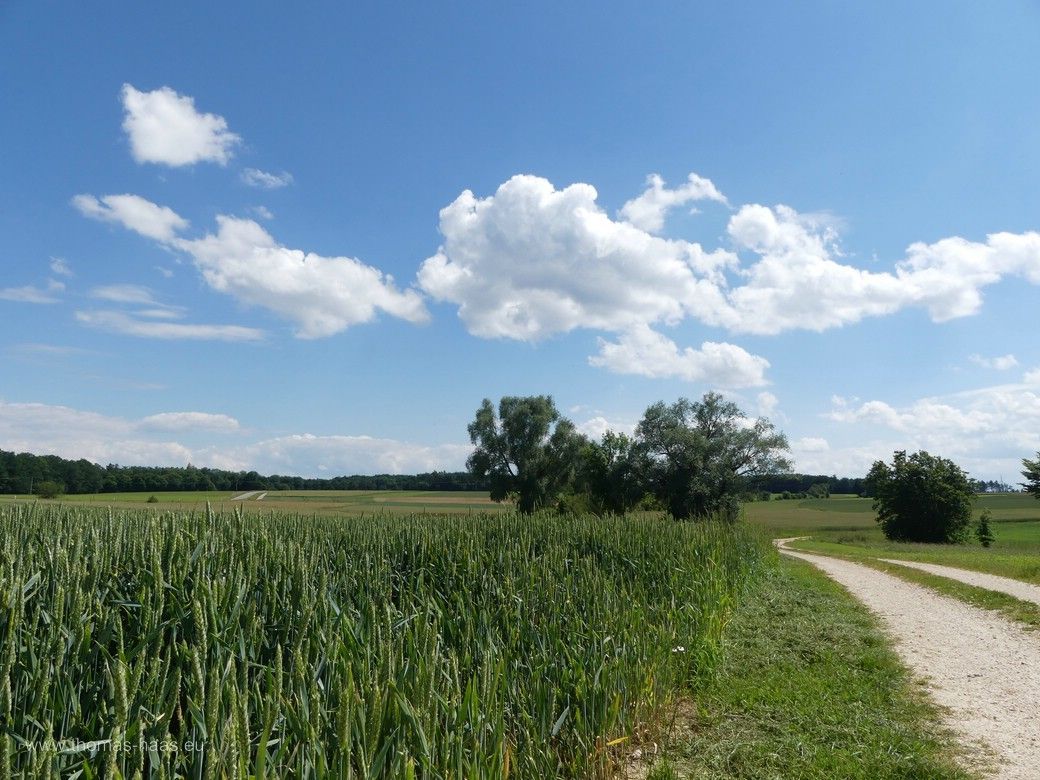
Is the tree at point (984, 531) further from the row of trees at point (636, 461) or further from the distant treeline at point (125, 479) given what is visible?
the distant treeline at point (125, 479)

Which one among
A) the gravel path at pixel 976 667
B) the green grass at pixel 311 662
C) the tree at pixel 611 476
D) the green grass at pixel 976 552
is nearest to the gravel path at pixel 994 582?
the green grass at pixel 976 552

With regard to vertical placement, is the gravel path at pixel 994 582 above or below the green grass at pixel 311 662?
below

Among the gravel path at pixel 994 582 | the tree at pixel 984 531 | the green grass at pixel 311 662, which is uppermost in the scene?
the green grass at pixel 311 662

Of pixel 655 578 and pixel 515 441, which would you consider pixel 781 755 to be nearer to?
pixel 655 578

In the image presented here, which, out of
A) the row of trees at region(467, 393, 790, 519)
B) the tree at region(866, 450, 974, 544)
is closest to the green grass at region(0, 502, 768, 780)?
the row of trees at region(467, 393, 790, 519)

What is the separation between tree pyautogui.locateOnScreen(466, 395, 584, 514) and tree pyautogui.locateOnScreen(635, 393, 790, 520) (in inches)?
499

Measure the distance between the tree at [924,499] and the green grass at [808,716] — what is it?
49.9 meters

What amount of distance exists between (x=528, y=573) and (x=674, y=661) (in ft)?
5.78

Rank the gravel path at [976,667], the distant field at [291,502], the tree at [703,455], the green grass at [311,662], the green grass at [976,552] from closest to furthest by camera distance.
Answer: the green grass at [311,662] < the gravel path at [976,667] < the green grass at [976,552] < the distant field at [291,502] < the tree at [703,455]

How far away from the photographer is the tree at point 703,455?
4797cm

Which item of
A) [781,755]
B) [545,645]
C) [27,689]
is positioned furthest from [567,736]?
[27,689]

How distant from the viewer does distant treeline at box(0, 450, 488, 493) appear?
60.8 meters

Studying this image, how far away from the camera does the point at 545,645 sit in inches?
213

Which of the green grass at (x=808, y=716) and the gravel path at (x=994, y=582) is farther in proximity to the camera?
the gravel path at (x=994, y=582)
